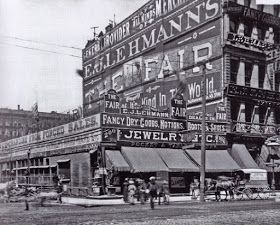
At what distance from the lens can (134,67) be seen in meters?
45.0

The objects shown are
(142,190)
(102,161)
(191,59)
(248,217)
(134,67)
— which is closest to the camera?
(248,217)

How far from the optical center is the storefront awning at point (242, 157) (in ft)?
113

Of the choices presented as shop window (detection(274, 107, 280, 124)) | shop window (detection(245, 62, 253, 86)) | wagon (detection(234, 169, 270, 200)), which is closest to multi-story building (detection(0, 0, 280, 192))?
shop window (detection(245, 62, 253, 86))

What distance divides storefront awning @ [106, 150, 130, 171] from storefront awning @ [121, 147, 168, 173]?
323mm

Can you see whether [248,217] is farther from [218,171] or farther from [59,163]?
[59,163]

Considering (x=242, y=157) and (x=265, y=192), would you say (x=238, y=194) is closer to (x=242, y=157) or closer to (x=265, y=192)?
(x=265, y=192)

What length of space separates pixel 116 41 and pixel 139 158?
69.5 ft

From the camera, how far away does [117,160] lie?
2912cm

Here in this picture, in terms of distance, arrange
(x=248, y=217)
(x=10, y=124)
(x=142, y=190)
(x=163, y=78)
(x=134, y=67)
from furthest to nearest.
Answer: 1. (x=10, y=124)
2. (x=134, y=67)
3. (x=163, y=78)
4. (x=142, y=190)
5. (x=248, y=217)

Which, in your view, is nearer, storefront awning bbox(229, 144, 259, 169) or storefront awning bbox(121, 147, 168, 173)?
storefront awning bbox(121, 147, 168, 173)

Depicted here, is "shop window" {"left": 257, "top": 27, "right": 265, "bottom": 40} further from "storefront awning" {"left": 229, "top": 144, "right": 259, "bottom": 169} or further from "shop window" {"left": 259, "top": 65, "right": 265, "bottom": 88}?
"storefront awning" {"left": 229, "top": 144, "right": 259, "bottom": 169}

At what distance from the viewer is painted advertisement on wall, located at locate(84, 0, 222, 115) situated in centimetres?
3597

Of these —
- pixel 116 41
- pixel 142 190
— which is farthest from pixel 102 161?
pixel 116 41

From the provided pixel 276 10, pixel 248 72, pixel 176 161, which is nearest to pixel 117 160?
pixel 176 161
